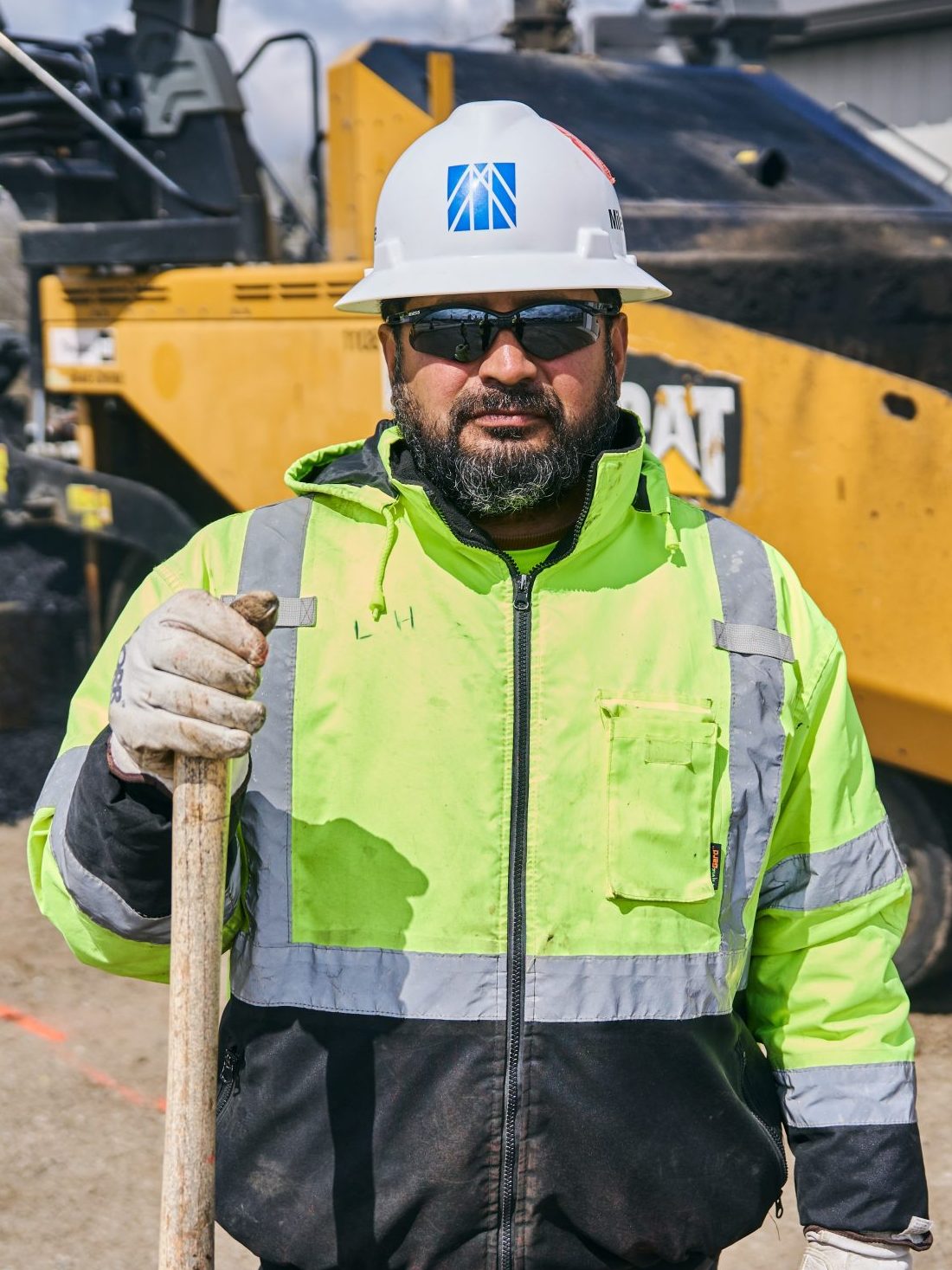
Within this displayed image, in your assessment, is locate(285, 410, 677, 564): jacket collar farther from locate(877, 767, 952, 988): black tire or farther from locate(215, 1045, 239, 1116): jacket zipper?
locate(877, 767, 952, 988): black tire

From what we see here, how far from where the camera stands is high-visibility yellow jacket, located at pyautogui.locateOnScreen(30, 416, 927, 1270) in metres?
1.63

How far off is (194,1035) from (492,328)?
2.76 feet

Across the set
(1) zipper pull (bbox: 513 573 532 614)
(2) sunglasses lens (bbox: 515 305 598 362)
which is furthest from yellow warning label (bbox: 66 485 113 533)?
(1) zipper pull (bbox: 513 573 532 614)

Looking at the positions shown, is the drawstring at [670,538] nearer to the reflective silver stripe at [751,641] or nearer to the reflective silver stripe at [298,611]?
the reflective silver stripe at [751,641]

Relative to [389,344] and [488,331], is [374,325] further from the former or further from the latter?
[488,331]

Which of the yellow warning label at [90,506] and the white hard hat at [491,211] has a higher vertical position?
the white hard hat at [491,211]

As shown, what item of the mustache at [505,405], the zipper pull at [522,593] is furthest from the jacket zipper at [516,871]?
the mustache at [505,405]

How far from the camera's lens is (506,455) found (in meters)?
1.75

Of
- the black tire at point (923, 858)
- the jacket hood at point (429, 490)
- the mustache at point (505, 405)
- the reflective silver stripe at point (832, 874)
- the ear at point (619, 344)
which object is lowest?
the black tire at point (923, 858)

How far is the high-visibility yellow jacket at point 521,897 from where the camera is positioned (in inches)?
64.1

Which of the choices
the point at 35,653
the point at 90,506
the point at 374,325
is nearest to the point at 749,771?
the point at 374,325

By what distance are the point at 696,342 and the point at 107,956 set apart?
2.54m

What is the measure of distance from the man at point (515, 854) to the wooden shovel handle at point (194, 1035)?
2.2 inches

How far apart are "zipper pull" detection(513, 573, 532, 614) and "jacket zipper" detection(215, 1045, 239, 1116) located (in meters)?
0.57
